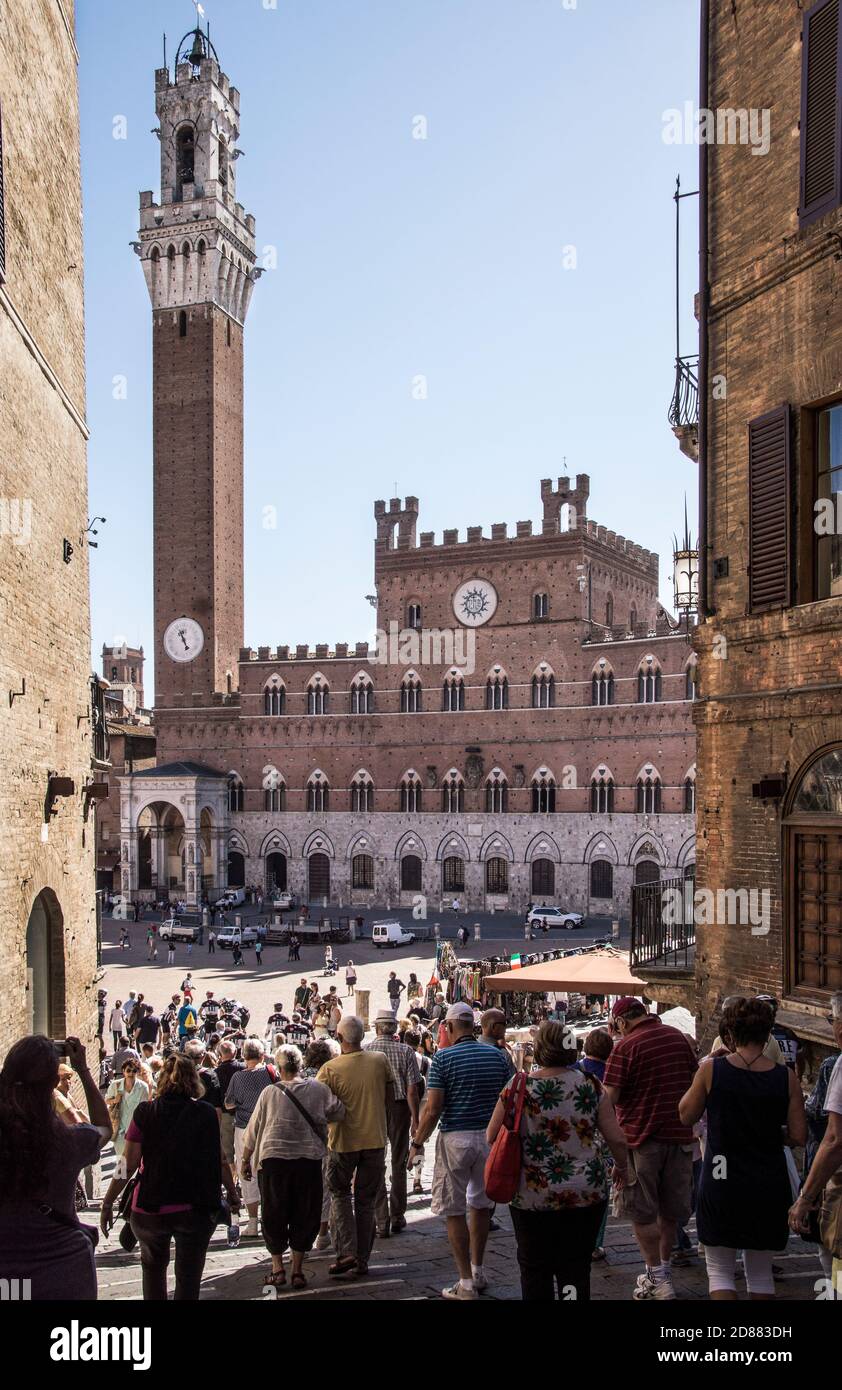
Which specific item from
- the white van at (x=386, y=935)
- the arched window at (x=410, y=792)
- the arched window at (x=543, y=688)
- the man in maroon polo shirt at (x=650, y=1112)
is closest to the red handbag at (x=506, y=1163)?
the man in maroon polo shirt at (x=650, y=1112)

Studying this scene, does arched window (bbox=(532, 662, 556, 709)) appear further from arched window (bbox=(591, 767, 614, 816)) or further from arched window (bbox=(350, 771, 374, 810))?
arched window (bbox=(350, 771, 374, 810))

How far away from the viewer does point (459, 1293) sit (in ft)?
18.2

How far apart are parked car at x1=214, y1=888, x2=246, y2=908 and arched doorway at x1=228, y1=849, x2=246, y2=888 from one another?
0.94 m

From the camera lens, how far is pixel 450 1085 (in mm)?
5707

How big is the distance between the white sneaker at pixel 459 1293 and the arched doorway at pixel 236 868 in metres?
44.0

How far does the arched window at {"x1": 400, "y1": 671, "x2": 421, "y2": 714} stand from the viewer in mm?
46438

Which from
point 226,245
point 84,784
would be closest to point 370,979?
point 84,784

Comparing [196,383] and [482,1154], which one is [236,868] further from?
[482,1154]

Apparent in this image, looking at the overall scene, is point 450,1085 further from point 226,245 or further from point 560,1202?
point 226,245

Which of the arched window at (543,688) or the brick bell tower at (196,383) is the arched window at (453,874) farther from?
the brick bell tower at (196,383)

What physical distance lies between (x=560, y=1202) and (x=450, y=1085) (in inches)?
46.1

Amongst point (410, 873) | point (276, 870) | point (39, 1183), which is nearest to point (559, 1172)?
point (39, 1183)

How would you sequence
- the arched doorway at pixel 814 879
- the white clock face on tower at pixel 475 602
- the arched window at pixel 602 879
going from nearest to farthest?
the arched doorway at pixel 814 879 → the arched window at pixel 602 879 → the white clock face on tower at pixel 475 602

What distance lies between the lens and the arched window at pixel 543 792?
43094mm
